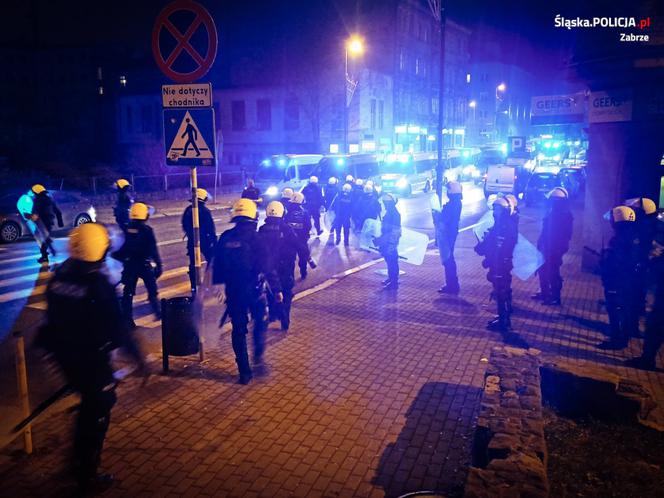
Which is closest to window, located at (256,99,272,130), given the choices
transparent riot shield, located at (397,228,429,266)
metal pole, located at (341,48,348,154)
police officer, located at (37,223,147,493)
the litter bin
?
metal pole, located at (341,48,348,154)

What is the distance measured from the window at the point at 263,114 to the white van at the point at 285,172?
19711 millimetres

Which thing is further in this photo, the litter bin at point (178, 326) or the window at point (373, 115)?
the window at point (373, 115)

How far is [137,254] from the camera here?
8148 millimetres

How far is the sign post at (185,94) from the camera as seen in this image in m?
6.02

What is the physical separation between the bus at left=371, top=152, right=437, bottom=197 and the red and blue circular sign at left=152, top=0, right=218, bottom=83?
2162 cm

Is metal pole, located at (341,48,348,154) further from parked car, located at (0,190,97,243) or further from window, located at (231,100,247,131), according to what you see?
parked car, located at (0,190,97,243)

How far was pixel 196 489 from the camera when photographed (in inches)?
166

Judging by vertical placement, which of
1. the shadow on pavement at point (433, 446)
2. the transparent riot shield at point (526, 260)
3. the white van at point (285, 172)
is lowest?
the transparent riot shield at point (526, 260)

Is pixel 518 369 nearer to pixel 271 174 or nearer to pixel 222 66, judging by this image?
pixel 271 174

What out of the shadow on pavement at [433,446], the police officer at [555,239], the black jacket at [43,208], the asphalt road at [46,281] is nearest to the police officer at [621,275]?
the police officer at [555,239]

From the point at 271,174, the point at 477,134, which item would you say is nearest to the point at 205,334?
the point at 271,174

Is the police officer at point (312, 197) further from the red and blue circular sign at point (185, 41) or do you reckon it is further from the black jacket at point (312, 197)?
the red and blue circular sign at point (185, 41)

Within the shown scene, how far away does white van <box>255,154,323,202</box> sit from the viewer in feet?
88.4

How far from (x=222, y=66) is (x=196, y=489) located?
52.2 m
